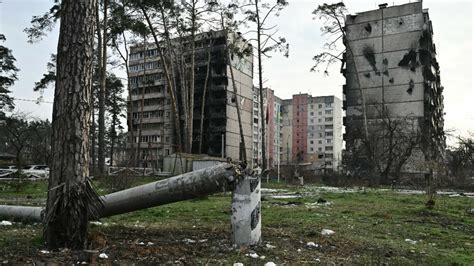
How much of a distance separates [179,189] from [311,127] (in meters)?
114

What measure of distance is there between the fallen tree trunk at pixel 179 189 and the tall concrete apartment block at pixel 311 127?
107 m

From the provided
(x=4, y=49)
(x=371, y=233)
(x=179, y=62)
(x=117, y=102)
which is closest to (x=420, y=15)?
(x=179, y=62)

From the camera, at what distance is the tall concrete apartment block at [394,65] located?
58.3m

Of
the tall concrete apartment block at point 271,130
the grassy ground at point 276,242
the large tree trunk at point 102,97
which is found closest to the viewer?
the grassy ground at point 276,242

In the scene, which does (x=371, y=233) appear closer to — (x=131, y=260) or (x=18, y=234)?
(x=131, y=260)

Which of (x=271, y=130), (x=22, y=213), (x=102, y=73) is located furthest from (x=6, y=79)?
(x=271, y=130)

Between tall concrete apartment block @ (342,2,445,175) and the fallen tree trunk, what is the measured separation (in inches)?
2075

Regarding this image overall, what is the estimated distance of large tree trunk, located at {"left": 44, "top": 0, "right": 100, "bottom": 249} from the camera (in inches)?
201

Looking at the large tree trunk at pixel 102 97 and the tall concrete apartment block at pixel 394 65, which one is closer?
the large tree trunk at pixel 102 97

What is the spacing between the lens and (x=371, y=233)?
7.93 meters

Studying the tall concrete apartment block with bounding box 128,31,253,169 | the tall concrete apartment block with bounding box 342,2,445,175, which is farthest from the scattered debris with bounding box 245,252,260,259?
the tall concrete apartment block with bounding box 128,31,253,169

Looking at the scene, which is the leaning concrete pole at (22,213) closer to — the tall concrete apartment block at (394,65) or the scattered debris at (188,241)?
the scattered debris at (188,241)

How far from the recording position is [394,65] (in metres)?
60.7

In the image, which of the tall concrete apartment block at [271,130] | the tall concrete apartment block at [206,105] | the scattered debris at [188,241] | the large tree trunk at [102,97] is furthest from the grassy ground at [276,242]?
the tall concrete apartment block at [271,130]
